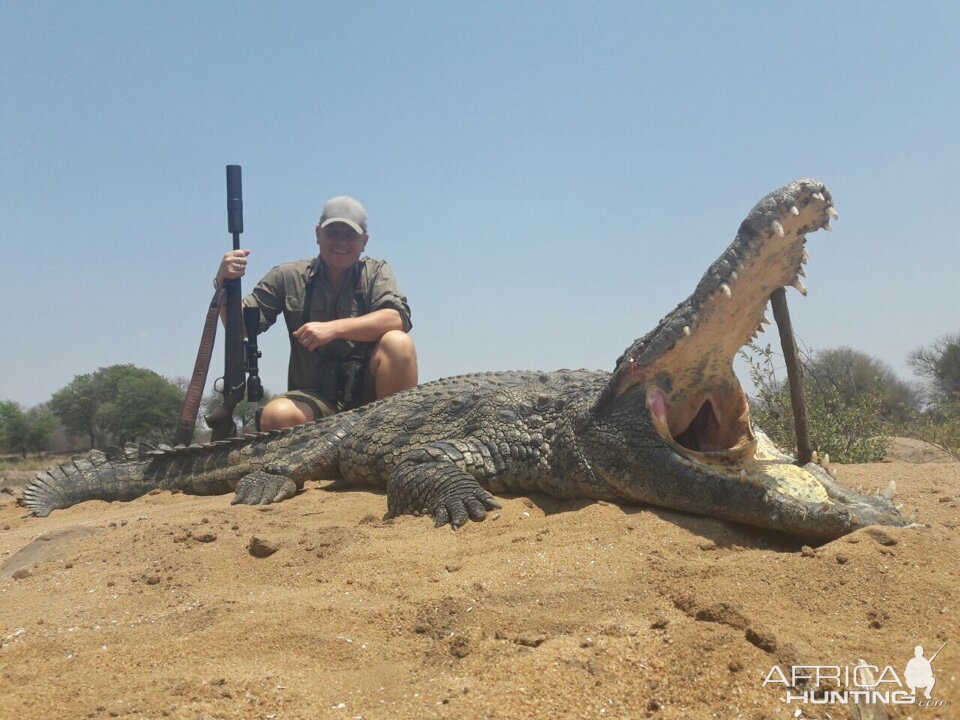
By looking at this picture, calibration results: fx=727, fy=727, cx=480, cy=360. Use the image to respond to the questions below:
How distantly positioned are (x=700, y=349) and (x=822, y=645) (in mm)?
1882

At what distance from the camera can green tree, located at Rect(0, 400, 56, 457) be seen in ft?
78.0

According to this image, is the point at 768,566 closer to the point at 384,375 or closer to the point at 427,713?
the point at 427,713

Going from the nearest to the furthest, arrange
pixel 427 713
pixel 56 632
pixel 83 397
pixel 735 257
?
pixel 427 713, pixel 56 632, pixel 735 257, pixel 83 397

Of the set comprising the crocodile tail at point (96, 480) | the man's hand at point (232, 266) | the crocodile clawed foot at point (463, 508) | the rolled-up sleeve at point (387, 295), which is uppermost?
the man's hand at point (232, 266)

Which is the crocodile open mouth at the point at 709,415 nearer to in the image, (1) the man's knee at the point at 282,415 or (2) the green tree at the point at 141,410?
(1) the man's knee at the point at 282,415

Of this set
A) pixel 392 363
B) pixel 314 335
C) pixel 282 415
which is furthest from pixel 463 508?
pixel 282 415

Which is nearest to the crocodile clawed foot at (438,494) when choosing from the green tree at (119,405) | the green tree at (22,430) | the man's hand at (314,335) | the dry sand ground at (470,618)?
the dry sand ground at (470,618)

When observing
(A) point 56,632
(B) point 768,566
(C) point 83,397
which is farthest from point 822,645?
(C) point 83,397

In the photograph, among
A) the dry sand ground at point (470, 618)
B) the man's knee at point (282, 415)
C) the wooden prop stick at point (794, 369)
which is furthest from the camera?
the man's knee at point (282, 415)

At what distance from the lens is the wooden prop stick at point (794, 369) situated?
3570 millimetres

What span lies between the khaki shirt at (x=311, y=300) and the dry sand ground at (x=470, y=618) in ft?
9.83

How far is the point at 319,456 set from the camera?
16.9ft

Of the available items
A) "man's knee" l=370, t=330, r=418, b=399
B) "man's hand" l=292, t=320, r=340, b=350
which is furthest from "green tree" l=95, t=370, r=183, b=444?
"man's hand" l=292, t=320, r=340, b=350

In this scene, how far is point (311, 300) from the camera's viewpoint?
21.9 feet
